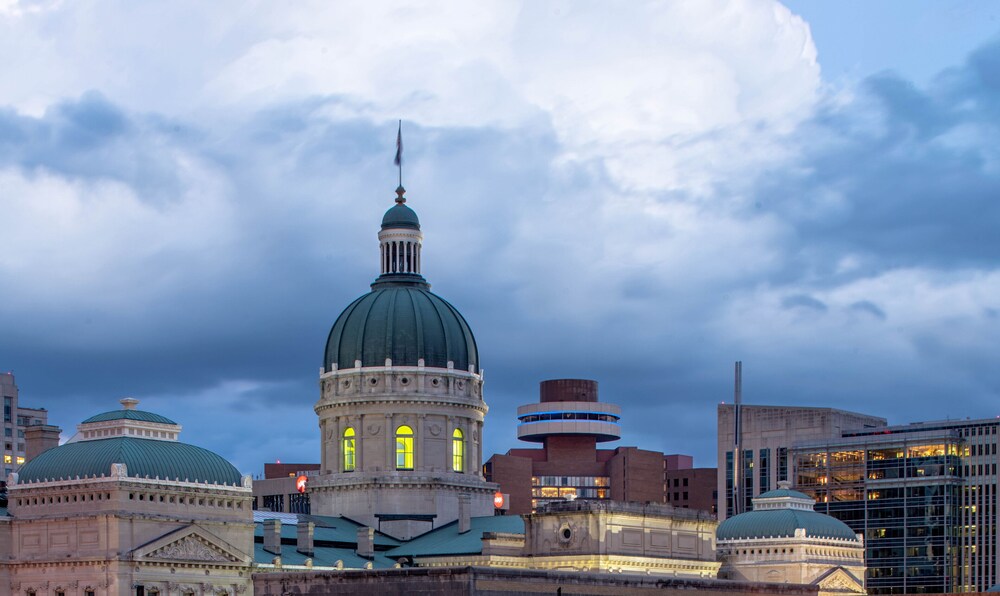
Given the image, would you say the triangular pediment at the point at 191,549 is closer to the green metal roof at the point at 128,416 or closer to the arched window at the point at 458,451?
the green metal roof at the point at 128,416

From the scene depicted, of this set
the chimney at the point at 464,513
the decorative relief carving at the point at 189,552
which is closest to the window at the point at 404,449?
the chimney at the point at 464,513

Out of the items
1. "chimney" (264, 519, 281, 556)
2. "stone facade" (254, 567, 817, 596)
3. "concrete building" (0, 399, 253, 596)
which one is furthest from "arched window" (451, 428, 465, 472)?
"stone facade" (254, 567, 817, 596)

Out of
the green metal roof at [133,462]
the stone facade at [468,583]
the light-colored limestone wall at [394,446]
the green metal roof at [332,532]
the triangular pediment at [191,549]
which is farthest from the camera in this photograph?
the light-colored limestone wall at [394,446]

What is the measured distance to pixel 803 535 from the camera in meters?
185

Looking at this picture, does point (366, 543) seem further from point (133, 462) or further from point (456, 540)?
point (133, 462)

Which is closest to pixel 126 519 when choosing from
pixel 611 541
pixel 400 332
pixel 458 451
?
pixel 611 541

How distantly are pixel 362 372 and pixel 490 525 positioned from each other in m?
22.2

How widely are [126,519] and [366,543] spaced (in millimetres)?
32250

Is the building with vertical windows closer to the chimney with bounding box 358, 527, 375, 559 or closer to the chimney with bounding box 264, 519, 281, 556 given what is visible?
the chimney with bounding box 358, 527, 375, 559

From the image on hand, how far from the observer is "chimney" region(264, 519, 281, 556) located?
166625 mm

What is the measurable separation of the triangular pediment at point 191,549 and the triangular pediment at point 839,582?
2236 inches

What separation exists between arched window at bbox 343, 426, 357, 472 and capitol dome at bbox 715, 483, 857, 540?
3734 centimetres

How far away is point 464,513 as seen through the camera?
602 ft

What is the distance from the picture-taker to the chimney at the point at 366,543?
176m
